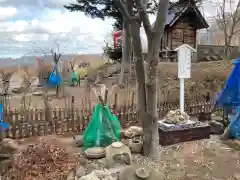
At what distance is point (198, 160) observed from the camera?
5.05 meters

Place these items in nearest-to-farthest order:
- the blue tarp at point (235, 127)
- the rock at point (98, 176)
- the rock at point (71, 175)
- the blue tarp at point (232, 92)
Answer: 1. the rock at point (98, 176)
2. the rock at point (71, 175)
3. the blue tarp at point (235, 127)
4. the blue tarp at point (232, 92)

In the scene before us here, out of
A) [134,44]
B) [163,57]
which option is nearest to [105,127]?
[134,44]

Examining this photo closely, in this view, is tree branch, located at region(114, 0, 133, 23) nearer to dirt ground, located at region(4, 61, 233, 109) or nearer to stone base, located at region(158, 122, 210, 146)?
stone base, located at region(158, 122, 210, 146)

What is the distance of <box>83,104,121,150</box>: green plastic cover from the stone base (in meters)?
1.05

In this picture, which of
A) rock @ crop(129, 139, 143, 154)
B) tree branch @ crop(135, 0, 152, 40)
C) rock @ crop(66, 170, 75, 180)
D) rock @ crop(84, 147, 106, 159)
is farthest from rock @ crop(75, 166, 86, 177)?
tree branch @ crop(135, 0, 152, 40)

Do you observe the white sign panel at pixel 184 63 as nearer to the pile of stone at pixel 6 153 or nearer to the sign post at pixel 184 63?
the sign post at pixel 184 63

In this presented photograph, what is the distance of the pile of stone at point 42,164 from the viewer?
4238 millimetres

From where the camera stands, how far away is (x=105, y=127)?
5.61 m

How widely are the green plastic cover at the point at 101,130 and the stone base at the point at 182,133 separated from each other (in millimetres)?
1053

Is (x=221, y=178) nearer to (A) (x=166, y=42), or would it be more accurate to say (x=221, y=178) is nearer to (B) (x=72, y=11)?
(B) (x=72, y=11)

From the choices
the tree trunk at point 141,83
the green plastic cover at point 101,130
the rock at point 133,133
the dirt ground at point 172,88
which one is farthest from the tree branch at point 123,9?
the dirt ground at point 172,88

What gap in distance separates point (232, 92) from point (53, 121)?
4842 millimetres

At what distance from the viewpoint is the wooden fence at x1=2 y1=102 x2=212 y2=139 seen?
654cm

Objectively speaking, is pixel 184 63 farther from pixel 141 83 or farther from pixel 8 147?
pixel 8 147
